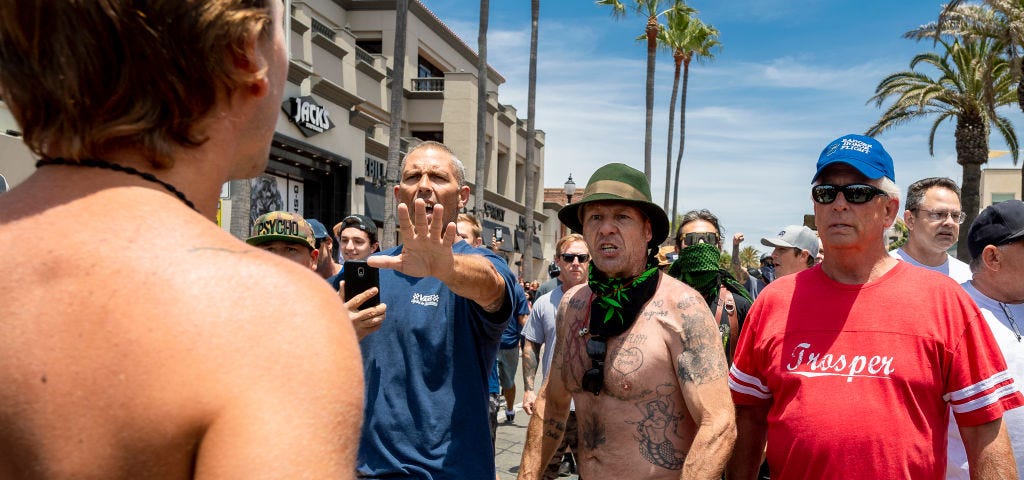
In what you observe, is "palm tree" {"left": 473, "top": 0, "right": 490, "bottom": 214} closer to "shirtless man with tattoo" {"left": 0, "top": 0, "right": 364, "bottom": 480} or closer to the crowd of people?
the crowd of people

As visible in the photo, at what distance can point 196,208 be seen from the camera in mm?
1086

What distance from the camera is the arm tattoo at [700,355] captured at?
3.04m

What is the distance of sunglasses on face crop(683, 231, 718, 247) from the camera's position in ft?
19.1

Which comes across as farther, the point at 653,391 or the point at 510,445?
the point at 510,445

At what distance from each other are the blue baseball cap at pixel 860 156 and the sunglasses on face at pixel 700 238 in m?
2.58

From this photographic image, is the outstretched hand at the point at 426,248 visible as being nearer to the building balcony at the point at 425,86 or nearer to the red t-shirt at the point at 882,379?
the red t-shirt at the point at 882,379

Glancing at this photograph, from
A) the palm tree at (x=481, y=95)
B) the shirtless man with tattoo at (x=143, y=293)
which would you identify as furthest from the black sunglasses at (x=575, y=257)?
the palm tree at (x=481, y=95)

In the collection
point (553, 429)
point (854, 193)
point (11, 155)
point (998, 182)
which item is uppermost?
point (998, 182)

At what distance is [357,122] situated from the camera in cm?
1938

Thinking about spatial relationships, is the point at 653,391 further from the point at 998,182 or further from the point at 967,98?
the point at 998,182

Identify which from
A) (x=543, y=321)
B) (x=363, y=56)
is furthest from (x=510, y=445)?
(x=363, y=56)

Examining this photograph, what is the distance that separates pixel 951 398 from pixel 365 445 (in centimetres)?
228

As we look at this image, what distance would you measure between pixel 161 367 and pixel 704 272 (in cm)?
468

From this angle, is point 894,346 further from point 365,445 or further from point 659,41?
point 659,41
